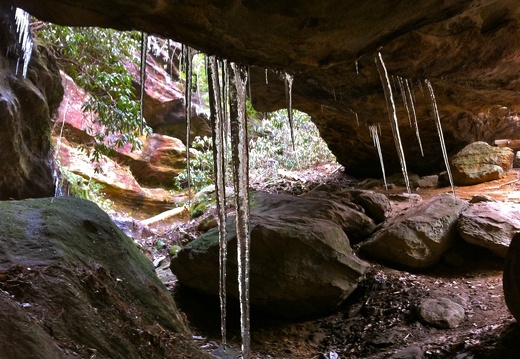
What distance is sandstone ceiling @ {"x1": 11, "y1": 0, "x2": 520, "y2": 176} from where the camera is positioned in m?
2.88

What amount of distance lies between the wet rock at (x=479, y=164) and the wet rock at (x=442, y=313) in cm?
595

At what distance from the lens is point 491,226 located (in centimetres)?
611

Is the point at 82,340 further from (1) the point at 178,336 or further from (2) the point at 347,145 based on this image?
(2) the point at 347,145

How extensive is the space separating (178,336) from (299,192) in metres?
8.45

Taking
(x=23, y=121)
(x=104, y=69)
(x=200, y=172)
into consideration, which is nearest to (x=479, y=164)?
(x=200, y=172)

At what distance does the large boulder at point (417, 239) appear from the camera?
6168 millimetres

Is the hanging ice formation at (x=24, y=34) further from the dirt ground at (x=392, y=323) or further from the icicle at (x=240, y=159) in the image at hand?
the dirt ground at (x=392, y=323)

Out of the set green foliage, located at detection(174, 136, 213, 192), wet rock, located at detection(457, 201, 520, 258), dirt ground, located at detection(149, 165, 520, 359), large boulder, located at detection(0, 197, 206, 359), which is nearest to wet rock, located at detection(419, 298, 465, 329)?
dirt ground, located at detection(149, 165, 520, 359)

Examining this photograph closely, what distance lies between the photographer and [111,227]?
13.1ft

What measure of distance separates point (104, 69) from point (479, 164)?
8925 mm

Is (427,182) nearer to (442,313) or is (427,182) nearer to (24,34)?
(442,313)

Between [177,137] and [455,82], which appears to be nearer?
[455,82]

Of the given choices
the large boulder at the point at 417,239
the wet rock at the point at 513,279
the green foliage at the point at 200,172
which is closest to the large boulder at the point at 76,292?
the wet rock at the point at 513,279

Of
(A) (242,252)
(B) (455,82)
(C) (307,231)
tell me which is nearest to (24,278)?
(A) (242,252)
